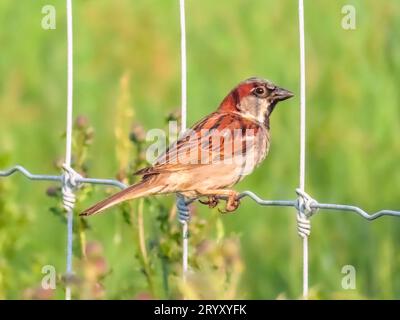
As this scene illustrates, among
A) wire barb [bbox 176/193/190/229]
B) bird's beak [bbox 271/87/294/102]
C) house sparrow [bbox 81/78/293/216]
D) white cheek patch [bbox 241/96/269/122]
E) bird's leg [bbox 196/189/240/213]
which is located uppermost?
bird's beak [bbox 271/87/294/102]

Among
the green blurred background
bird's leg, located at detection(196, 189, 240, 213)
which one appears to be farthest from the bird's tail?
the green blurred background

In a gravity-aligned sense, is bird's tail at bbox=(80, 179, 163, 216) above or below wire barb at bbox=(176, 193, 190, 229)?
above

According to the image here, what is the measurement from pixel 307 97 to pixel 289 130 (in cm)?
26

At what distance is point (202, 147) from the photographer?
3.85 m

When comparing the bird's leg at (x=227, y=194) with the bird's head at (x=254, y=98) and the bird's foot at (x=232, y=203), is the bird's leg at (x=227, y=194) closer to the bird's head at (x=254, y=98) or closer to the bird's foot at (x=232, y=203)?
the bird's foot at (x=232, y=203)

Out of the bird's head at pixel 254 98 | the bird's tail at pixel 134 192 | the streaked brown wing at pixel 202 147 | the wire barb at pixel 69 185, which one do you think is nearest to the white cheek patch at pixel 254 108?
the bird's head at pixel 254 98

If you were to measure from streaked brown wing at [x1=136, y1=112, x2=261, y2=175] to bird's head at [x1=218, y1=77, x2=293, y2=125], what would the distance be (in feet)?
0.40

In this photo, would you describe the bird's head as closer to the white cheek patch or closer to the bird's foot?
the white cheek patch

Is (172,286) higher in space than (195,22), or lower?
lower

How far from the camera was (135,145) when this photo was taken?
430 cm

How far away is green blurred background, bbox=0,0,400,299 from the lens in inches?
198

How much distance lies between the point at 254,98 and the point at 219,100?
1940mm
